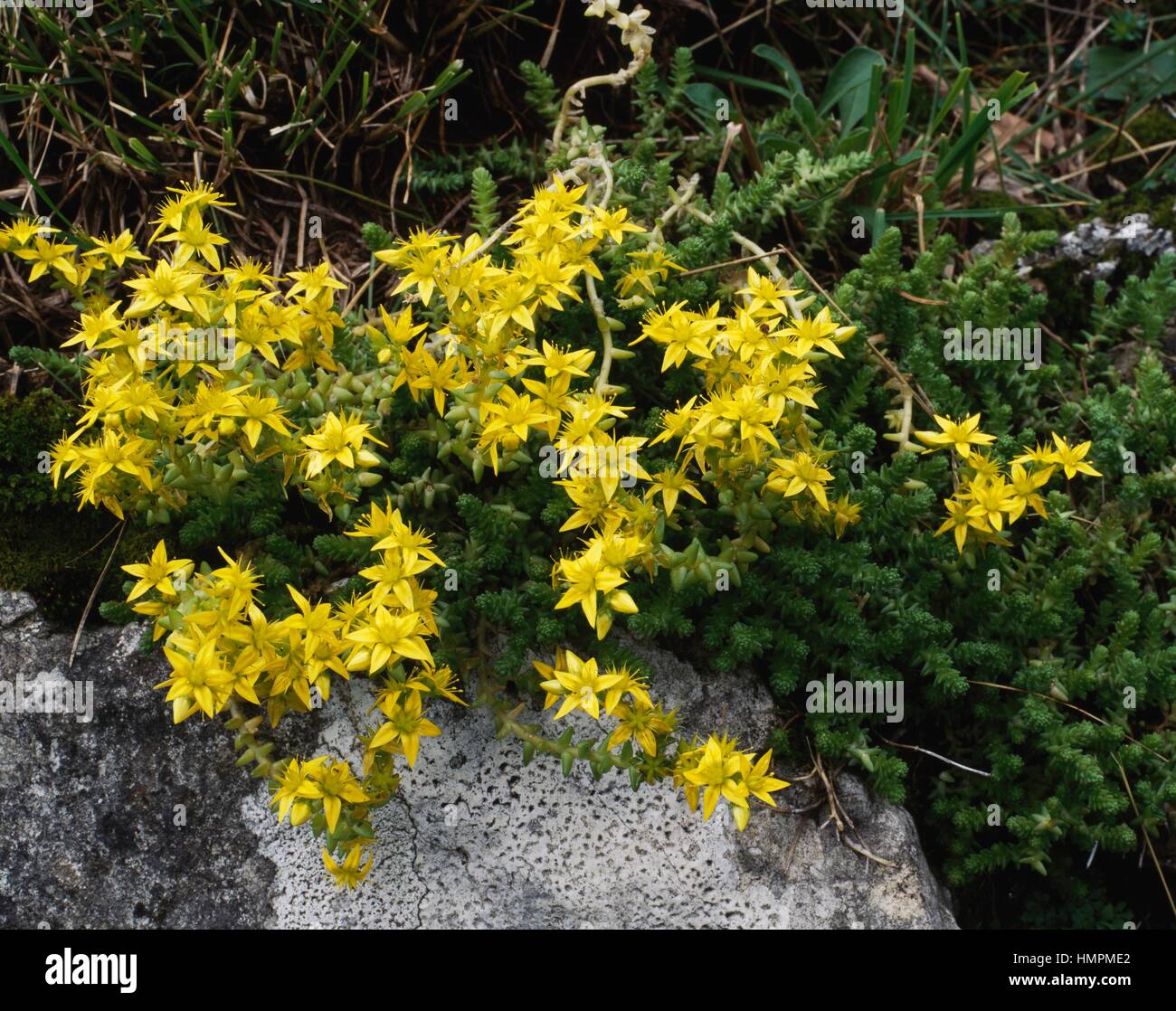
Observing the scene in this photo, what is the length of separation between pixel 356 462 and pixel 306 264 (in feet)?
3.85

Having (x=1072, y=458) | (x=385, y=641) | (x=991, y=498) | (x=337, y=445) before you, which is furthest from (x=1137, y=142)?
(x=385, y=641)

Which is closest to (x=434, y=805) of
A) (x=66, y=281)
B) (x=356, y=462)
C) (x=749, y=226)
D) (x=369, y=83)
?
(x=356, y=462)

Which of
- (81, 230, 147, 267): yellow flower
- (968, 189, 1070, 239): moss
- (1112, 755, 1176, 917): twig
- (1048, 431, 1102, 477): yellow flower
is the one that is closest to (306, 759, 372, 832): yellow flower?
(81, 230, 147, 267): yellow flower

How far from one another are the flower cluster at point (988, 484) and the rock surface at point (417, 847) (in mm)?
839

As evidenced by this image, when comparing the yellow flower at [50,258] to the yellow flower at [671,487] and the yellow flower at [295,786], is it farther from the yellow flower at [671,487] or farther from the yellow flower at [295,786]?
the yellow flower at [671,487]

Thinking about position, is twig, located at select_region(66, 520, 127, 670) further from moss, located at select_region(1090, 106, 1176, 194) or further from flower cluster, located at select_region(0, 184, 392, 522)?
moss, located at select_region(1090, 106, 1176, 194)

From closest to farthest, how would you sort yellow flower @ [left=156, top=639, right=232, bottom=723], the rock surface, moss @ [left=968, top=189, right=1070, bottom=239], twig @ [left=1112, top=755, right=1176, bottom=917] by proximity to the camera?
yellow flower @ [left=156, top=639, right=232, bottom=723]
the rock surface
twig @ [left=1112, top=755, right=1176, bottom=917]
moss @ [left=968, top=189, right=1070, bottom=239]

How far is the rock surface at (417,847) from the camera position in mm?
2934

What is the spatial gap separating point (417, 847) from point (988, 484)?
176cm

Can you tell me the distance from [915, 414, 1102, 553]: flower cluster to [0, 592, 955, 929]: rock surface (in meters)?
0.84

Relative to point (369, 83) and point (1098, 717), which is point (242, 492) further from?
point (1098, 717)

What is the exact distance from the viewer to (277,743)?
3.03 meters

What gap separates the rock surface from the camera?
2.93m

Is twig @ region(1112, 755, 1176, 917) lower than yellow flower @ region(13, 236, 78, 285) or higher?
lower
